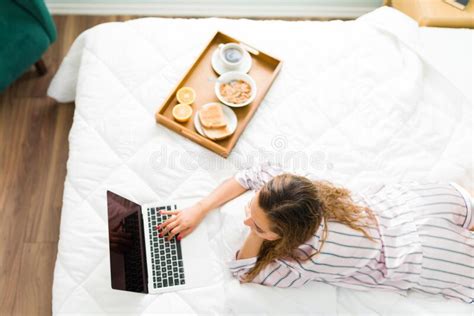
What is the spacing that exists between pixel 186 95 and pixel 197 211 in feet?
1.50

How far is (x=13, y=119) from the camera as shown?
83.6 inches

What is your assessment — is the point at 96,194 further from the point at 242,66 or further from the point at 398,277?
the point at 398,277

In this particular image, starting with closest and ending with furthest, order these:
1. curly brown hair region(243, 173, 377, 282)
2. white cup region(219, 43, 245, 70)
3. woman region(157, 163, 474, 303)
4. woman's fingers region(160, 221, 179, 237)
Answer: curly brown hair region(243, 173, 377, 282) → woman region(157, 163, 474, 303) → woman's fingers region(160, 221, 179, 237) → white cup region(219, 43, 245, 70)

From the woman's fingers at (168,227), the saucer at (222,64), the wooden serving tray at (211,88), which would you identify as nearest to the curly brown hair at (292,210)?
the woman's fingers at (168,227)

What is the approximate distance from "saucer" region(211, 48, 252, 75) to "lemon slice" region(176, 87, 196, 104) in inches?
5.8

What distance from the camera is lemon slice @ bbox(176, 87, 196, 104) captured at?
165 centimetres

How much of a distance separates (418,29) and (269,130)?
83cm

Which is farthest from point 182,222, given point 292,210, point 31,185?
point 31,185

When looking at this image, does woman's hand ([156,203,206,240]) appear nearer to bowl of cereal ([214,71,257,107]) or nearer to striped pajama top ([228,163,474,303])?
striped pajama top ([228,163,474,303])

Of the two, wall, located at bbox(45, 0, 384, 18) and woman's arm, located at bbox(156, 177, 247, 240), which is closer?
woman's arm, located at bbox(156, 177, 247, 240)

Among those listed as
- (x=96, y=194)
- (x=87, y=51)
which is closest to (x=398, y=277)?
(x=96, y=194)

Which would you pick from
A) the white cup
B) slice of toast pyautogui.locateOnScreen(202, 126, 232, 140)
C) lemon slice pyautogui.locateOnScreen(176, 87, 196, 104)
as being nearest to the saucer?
the white cup

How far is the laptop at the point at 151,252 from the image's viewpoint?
1359 mm

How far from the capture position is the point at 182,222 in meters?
1.44
